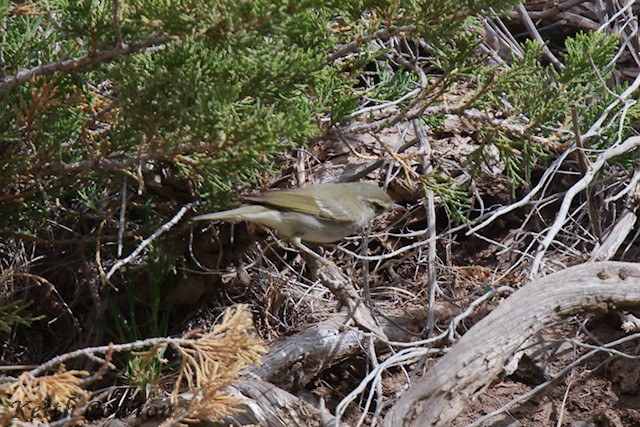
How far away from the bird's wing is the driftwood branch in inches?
43.0

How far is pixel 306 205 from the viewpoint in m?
4.50

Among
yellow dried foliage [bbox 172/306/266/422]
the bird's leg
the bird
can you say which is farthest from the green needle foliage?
yellow dried foliage [bbox 172/306/266/422]

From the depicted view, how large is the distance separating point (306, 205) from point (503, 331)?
4.34ft

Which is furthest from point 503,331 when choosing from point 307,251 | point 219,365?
point 219,365

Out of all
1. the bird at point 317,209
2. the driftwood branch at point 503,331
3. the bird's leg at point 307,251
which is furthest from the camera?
the bird's leg at point 307,251

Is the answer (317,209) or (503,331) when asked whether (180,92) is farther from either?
(503,331)

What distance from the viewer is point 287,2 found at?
277cm

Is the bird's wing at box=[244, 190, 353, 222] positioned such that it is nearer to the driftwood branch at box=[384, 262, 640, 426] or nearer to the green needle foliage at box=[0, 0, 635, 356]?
the green needle foliage at box=[0, 0, 635, 356]

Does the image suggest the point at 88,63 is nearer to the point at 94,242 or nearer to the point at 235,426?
the point at 94,242

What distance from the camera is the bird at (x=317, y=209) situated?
4246 mm

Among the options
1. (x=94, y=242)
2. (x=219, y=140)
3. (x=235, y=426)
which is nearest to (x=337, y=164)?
(x=94, y=242)

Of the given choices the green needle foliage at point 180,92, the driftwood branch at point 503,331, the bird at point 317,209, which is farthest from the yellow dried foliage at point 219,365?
the bird at point 317,209

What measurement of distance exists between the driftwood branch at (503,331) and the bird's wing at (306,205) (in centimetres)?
109

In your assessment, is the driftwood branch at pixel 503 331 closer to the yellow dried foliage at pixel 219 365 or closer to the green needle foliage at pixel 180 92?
the green needle foliage at pixel 180 92
